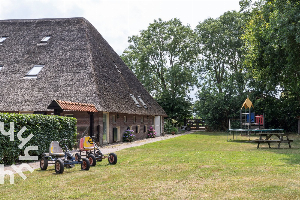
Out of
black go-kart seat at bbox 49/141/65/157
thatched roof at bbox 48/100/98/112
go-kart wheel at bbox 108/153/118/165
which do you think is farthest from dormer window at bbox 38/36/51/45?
go-kart wheel at bbox 108/153/118/165

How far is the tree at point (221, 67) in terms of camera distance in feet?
127

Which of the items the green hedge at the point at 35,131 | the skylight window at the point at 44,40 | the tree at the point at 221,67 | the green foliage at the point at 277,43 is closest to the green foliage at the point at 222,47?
the tree at the point at 221,67

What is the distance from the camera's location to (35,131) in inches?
480

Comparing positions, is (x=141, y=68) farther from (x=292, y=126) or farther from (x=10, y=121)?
(x=10, y=121)

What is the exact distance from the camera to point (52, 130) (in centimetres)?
1337

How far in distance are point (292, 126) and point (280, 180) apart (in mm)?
30273

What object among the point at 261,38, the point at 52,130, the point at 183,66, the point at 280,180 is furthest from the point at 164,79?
the point at 280,180

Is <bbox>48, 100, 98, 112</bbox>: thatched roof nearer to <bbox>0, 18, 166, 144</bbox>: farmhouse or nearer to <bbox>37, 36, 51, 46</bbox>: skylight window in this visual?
<bbox>0, 18, 166, 144</bbox>: farmhouse

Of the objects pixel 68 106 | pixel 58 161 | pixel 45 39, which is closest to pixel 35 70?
pixel 45 39

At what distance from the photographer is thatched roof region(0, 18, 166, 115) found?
19031mm

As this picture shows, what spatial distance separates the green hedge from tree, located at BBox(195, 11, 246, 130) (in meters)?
26.0

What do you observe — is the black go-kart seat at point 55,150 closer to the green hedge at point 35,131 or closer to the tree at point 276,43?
the green hedge at point 35,131

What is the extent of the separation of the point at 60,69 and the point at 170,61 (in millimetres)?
25459

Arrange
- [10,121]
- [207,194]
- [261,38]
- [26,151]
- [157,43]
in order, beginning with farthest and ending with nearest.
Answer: [157,43]
[261,38]
[26,151]
[10,121]
[207,194]
